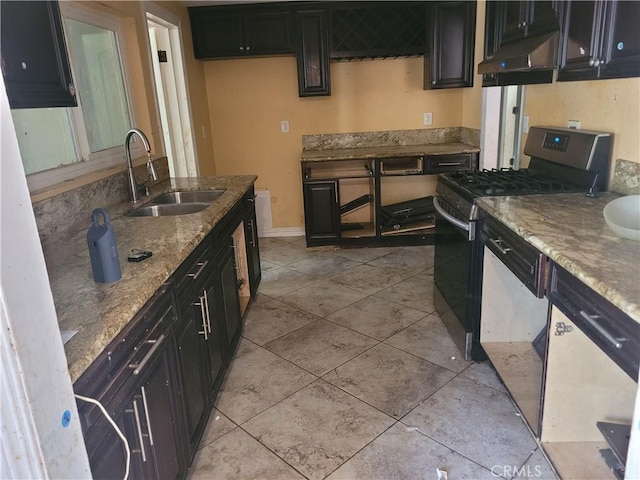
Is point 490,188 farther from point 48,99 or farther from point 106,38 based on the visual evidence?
point 106,38

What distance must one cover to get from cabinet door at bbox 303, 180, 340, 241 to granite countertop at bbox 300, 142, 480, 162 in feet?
0.82

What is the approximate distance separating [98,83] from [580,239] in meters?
2.69

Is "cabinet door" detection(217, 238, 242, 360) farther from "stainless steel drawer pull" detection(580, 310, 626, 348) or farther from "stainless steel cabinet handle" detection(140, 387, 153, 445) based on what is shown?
"stainless steel drawer pull" detection(580, 310, 626, 348)

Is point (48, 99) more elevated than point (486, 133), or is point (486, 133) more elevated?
point (48, 99)

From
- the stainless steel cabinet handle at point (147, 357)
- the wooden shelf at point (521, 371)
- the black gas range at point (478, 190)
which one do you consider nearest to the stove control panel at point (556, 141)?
the black gas range at point (478, 190)

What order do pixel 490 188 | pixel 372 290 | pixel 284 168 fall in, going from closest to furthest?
pixel 490 188
pixel 372 290
pixel 284 168

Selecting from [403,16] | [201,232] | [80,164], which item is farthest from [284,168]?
[201,232]

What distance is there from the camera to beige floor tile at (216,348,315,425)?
218 centimetres

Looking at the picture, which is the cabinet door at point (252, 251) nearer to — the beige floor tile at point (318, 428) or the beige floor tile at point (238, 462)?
the beige floor tile at point (318, 428)

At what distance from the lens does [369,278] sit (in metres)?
3.70

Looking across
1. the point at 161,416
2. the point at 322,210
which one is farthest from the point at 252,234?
the point at 161,416

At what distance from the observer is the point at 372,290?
137 inches

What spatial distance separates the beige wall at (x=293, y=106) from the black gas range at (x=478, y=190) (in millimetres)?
2080

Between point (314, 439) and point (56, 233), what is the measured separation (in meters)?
1.47
